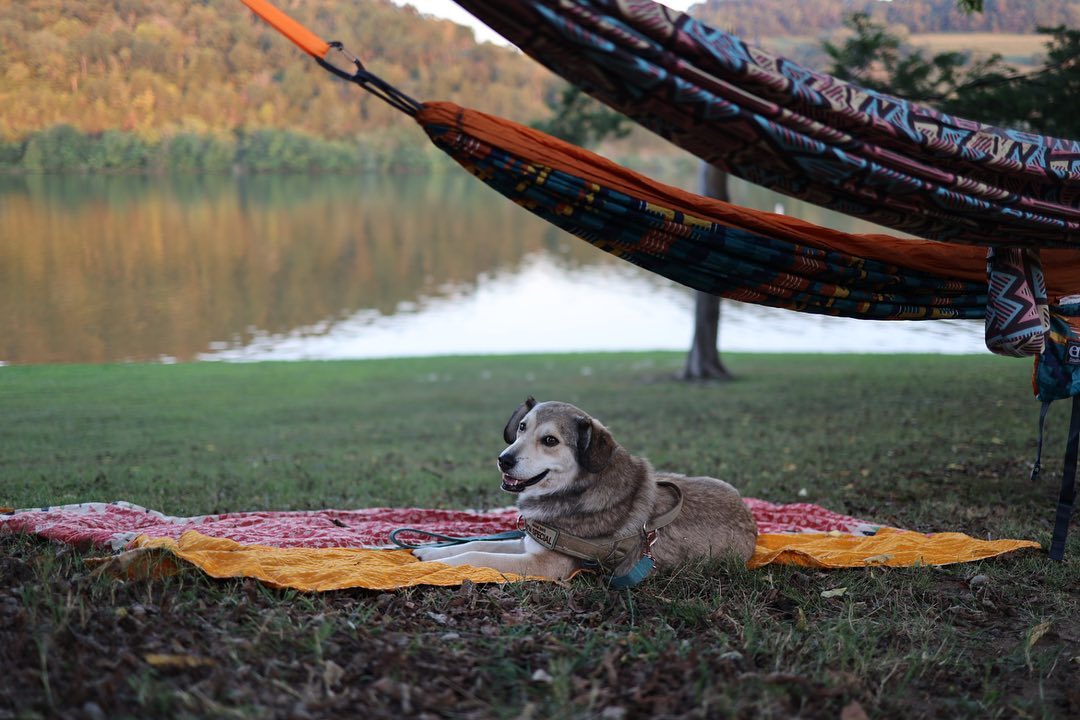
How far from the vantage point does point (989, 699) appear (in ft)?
8.71

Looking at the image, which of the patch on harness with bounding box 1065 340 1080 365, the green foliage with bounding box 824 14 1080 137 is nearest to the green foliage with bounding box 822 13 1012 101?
the green foliage with bounding box 824 14 1080 137

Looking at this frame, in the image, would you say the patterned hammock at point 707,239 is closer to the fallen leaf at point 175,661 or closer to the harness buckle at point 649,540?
the harness buckle at point 649,540

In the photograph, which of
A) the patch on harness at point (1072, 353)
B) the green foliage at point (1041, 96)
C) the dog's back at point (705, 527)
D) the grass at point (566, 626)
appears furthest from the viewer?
the green foliage at point (1041, 96)

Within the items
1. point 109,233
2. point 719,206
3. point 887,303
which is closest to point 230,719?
point 719,206

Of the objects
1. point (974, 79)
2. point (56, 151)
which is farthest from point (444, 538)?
point (56, 151)

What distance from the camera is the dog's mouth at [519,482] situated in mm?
3471

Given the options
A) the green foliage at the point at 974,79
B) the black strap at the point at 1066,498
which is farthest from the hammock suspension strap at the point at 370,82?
the green foliage at the point at 974,79

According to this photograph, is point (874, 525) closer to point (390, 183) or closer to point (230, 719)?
point (230, 719)

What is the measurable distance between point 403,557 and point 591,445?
913 millimetres

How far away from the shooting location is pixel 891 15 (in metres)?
13.7

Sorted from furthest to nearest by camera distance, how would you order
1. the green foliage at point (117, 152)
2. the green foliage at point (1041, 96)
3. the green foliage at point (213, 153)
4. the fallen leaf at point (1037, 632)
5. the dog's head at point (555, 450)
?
the green foliage at point (117, 152), the green foliage at point (213, 153), the green foliage at point (1041, 96), the dog's head at point (555, 450), the fallen leaf at point (1037, 632)

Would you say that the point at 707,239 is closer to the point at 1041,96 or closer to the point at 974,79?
the point at 1041,96

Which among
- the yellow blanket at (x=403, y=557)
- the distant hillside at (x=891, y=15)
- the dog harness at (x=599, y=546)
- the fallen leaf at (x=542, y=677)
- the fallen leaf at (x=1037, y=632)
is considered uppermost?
the distant hillside at (x=891, y=15)

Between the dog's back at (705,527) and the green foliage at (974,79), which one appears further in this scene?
the green foliage at (974,79)
